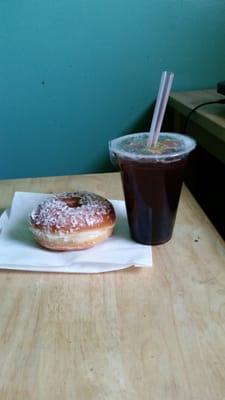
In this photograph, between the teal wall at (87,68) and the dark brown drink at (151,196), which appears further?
the teal wall at (87,68)

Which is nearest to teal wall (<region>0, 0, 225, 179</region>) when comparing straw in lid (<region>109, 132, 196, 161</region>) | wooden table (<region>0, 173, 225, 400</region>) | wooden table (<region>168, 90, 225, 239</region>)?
wooden table (<region>168, 90, 225, 239</region>)

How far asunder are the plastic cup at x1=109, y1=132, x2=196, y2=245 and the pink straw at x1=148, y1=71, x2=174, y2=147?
0.02 metres

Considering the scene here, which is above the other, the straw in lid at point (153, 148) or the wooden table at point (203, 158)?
the straw in lid at point (153, 148)

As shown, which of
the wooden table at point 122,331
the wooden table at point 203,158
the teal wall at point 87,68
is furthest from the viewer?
the teal wall at point 87,68

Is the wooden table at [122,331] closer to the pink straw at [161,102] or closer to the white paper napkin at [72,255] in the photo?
the white paper napkin at [72,255]

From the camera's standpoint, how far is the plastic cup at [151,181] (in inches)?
26.4

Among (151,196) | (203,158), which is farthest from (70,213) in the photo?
(203,158)

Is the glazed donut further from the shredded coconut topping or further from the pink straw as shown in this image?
the pink straw

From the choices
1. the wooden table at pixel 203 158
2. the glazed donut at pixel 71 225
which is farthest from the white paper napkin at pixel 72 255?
the wooden table at pixel 203 158

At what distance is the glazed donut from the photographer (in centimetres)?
68

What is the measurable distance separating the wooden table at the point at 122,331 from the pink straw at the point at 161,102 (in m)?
0.17

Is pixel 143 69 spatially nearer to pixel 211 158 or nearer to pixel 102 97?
pixel 102 97

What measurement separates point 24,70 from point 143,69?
408 mm

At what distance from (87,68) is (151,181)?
974 mm
